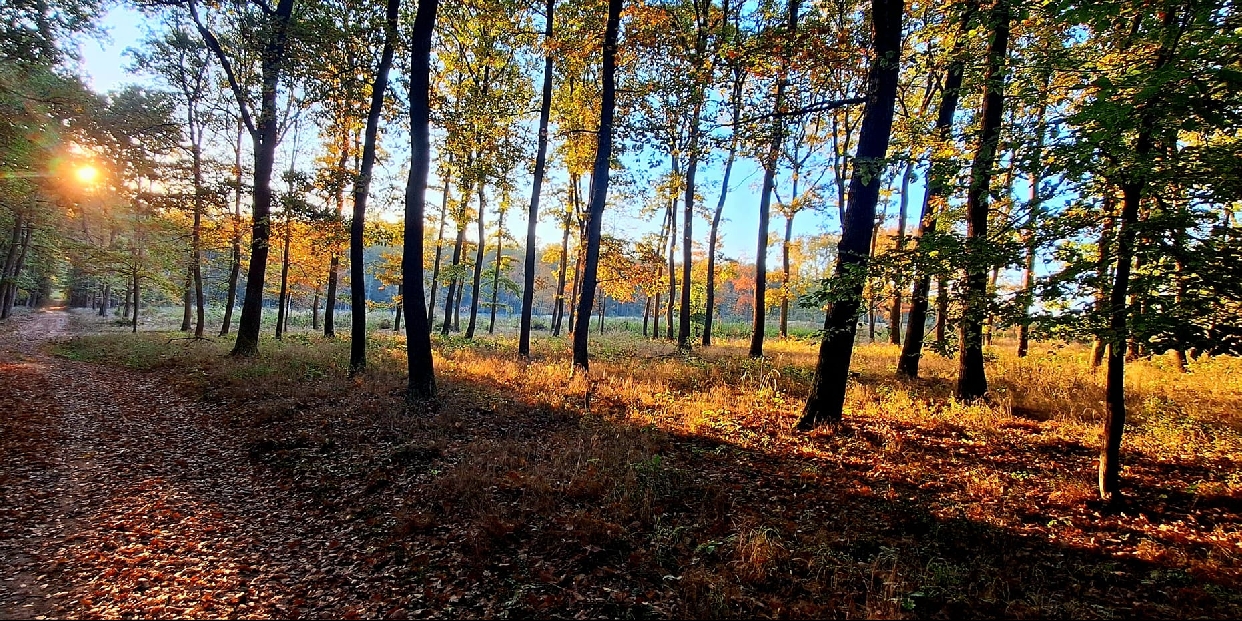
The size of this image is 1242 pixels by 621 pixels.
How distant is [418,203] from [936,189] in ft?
30.2

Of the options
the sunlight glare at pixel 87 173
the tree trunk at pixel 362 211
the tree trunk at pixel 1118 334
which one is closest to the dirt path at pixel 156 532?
the tree trunk at pixel 362 211

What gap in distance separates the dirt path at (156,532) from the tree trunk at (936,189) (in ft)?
21.4

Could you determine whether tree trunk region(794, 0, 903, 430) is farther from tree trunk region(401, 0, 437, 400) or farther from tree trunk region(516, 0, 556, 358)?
tree trunk region(516, 0, 556, 358)

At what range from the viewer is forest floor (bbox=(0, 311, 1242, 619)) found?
378cm

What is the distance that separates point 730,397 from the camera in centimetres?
977

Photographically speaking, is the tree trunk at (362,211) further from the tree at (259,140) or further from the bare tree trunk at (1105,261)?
the bare tree trunk at (1105,261)

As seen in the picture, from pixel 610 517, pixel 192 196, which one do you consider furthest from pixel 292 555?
pixel 192 196

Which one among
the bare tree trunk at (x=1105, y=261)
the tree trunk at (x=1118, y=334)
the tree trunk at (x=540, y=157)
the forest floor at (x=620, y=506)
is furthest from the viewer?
the tree trunk at (x=540, y=157)

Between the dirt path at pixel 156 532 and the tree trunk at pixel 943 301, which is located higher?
the tree trunk at pixel 943 301

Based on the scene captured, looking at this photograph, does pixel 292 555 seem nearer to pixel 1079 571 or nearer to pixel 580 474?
pixel 580 474

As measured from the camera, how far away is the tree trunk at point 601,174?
12484mm

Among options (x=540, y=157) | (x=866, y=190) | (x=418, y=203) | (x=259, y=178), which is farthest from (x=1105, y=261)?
(x=259, y=178)

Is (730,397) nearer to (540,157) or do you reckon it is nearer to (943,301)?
(943,301)

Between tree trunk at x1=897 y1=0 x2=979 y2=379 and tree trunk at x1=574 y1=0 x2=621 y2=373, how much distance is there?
7682mm
